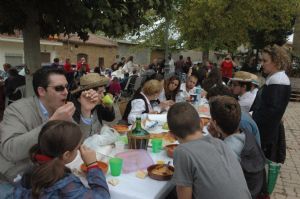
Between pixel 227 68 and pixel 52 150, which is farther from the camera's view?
pixel 227 68

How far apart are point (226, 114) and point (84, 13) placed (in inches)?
91.6

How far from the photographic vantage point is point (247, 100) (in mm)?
5234

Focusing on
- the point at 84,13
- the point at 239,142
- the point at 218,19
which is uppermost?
the point at 218,19

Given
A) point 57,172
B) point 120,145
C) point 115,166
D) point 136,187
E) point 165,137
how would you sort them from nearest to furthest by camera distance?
point 57,172 → point 136,187 → point 115,166 → point 120,145 → point 165,137

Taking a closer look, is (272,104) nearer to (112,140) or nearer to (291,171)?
(112,140)

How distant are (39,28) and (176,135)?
13.2 ft

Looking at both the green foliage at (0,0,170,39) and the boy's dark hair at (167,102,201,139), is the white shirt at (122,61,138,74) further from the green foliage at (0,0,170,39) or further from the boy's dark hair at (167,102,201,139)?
the boy's dark hair at (167,102,201,139)

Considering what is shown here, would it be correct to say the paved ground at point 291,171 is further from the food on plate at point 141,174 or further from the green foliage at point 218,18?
the green foliage at point 218,18

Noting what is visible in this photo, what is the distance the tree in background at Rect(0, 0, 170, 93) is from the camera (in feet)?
14.0

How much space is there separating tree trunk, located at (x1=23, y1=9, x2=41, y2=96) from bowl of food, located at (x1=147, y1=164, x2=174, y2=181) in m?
3.47

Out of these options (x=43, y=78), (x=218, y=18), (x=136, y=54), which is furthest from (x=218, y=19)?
(x=136, y=54)

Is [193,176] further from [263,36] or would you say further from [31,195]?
[263,36]

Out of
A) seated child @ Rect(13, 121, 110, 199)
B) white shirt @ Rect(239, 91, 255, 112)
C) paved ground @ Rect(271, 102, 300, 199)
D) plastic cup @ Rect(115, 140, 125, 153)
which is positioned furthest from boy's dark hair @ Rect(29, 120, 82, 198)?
white shirt @ Rect(239, 91, 255, 112)

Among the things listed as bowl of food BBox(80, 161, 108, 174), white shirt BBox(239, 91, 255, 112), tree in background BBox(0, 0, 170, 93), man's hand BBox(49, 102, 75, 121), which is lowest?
bowl of food BBox(80, 161, 108, 174)
